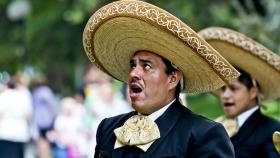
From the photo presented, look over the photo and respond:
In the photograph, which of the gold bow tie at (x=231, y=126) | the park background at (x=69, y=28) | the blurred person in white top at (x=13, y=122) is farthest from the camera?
the park background at (x=69, y=28)

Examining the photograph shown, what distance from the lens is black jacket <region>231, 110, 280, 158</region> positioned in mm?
7660

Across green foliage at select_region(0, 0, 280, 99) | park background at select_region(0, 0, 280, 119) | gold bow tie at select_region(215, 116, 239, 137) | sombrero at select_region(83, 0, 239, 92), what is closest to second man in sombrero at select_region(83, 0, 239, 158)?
sombrero at select_region(83, 0, 239, 92)

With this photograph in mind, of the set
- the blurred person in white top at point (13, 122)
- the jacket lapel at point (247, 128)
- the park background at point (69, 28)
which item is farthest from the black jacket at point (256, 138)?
the park background at point (69, 28)

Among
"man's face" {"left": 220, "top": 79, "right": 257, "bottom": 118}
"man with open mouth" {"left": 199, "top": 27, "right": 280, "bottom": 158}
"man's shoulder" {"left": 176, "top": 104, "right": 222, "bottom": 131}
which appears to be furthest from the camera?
"man's face" {"left": 220, "top": 79, "right": 257, "bottom": 118}

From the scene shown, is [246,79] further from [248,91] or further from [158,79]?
[158,79]

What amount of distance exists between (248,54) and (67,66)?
2131 centimetres

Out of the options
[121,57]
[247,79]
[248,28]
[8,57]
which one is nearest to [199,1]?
[248,28]

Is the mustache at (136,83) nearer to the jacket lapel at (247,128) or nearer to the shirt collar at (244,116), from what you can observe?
the jacket lapel at (247,128)

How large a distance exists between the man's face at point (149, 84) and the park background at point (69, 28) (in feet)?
28.6

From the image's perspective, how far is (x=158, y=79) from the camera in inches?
239

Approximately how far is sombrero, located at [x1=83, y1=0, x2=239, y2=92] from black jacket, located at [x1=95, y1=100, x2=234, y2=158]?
0.84 ft

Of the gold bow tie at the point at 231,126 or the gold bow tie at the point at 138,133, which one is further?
the gold bow tie at the point at 231,126

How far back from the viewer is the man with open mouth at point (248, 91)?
7840mm

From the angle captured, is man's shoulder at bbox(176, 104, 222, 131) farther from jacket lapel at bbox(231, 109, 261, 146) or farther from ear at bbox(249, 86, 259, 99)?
ear at bbox(249, 86, 259, 99)
